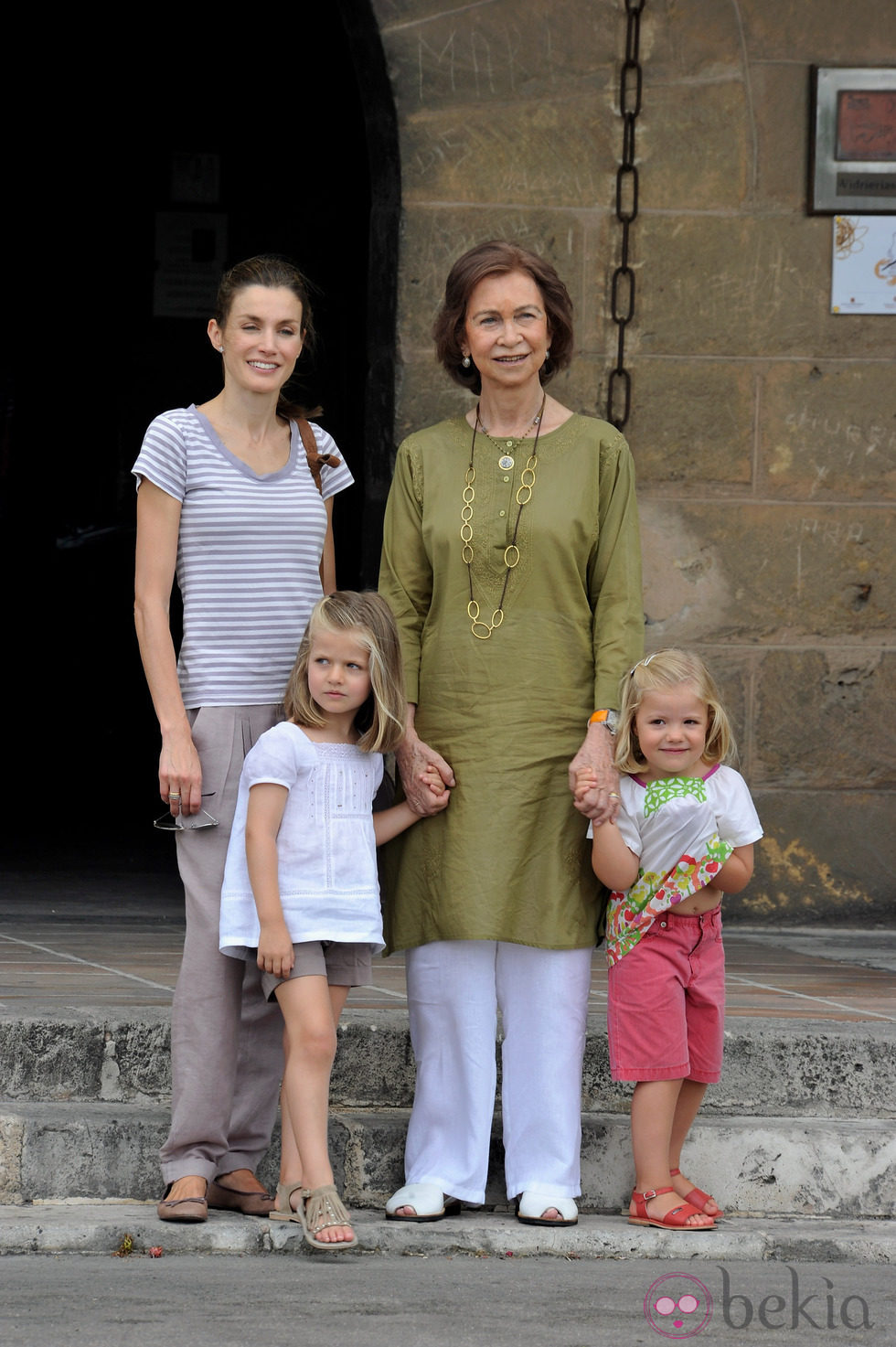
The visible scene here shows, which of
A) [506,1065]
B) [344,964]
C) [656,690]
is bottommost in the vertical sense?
[506,1065]

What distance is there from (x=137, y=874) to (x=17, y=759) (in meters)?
4.14

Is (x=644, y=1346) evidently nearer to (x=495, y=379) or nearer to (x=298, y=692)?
(x=298, y=692)

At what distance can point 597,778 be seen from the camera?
319 cm

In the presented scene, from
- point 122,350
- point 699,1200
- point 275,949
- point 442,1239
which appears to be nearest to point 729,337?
point 699,1200

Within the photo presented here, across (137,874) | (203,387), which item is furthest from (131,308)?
(137,874)

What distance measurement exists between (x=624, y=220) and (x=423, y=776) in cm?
245

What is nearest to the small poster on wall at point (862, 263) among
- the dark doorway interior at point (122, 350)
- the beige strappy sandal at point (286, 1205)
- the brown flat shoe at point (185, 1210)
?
the dark doorway interior at point (122, 350)

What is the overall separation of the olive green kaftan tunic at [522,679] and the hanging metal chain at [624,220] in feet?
6.03

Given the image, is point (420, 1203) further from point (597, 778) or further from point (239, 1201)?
point (597, 778)

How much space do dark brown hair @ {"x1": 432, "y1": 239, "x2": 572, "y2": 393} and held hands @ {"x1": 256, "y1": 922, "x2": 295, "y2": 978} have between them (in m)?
1.11

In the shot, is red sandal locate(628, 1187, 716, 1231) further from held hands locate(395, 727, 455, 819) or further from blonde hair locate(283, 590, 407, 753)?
blonde hair locate(283, 590, 407, 753)

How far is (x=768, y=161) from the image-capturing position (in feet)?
17.0

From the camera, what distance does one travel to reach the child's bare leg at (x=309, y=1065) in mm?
3035

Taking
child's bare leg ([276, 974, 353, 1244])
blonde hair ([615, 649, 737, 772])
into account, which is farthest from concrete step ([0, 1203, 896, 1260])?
blonde hair ([615, 649, 737, 772])
